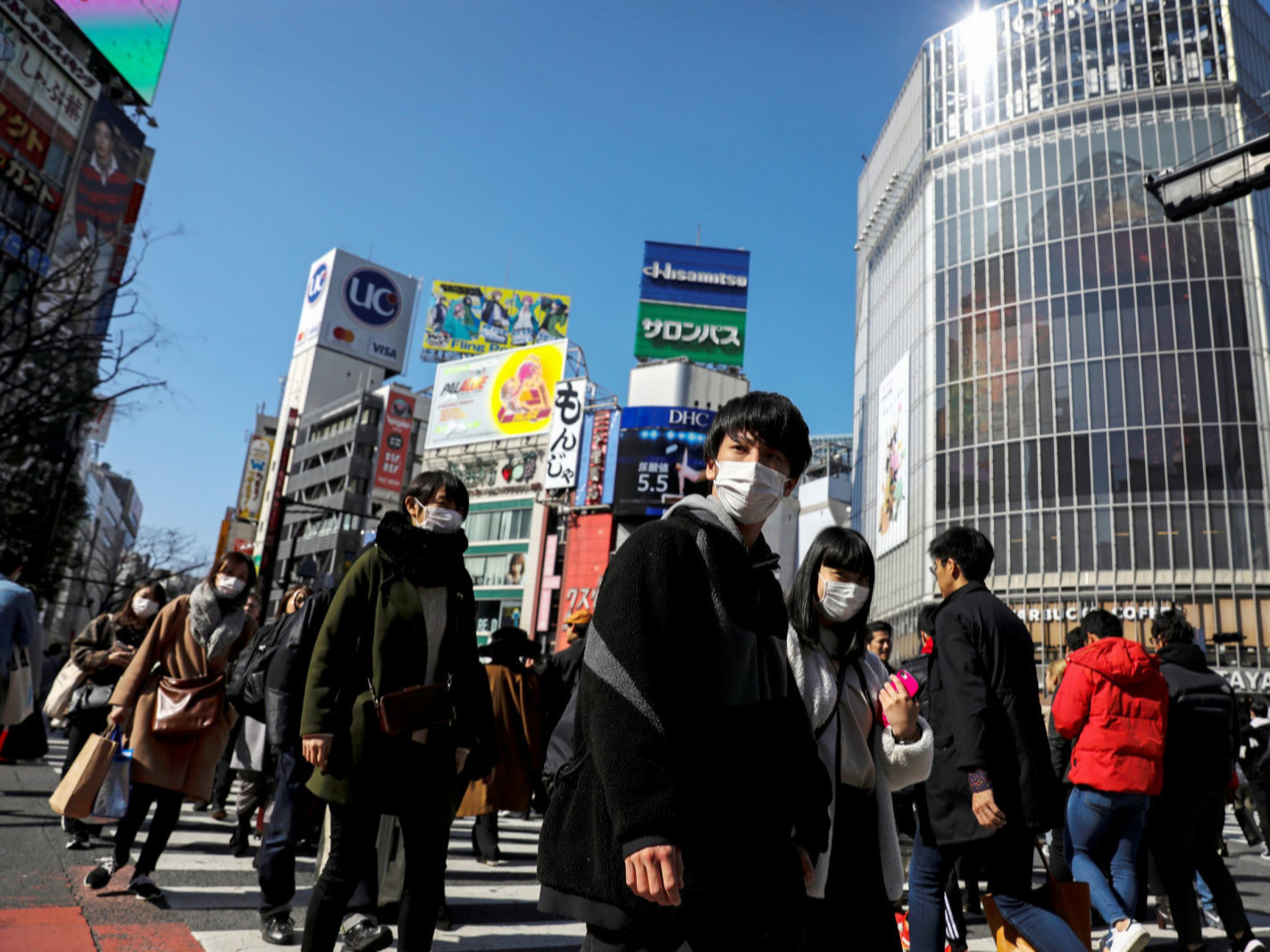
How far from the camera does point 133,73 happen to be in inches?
1829

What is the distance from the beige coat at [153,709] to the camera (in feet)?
14.6

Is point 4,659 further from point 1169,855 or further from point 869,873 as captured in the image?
point 1169,855

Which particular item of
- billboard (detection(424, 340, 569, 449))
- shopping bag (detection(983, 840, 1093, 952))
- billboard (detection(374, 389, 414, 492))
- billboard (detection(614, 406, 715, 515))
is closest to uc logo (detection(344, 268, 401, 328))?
billboard (detection(374, 389, 414, 492))

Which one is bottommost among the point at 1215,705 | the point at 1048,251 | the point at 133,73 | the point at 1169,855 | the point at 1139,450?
the point at 1169,855

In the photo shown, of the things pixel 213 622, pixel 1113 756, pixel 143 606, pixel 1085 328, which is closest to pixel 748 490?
pixel 1113 756

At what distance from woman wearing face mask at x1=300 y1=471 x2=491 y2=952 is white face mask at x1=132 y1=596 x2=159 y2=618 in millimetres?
3619

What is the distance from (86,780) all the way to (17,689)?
911 millimetres

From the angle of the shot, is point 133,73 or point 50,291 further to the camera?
point 133,73

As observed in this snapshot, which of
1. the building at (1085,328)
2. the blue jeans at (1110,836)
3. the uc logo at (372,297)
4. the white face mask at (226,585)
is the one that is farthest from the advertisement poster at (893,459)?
the white face mask at (226,585)

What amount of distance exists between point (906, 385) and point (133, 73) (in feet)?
153

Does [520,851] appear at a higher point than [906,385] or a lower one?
lower

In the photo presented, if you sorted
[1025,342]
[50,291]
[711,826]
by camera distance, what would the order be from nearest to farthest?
[711,826] < [50,291] < [1025,342]

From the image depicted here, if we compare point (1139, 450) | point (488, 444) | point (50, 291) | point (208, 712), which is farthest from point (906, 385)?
point (208, 712)

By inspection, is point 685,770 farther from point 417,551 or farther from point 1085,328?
point 1085,328
